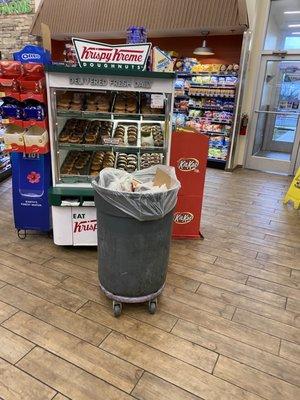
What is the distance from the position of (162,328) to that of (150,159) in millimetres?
1594

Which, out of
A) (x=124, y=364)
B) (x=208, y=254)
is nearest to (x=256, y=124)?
(x=208, y=254)

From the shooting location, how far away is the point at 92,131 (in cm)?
302

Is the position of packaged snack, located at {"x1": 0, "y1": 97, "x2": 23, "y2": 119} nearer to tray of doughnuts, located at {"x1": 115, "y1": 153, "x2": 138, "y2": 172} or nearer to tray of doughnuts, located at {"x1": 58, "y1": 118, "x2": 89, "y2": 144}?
tray of doughnuts, located at {"x1": 58, "y1": 118, "x2": 89, "y2": 144}

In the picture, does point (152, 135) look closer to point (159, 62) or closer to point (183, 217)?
point (159, 62)

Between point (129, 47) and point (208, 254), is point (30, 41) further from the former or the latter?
point (208, 254)

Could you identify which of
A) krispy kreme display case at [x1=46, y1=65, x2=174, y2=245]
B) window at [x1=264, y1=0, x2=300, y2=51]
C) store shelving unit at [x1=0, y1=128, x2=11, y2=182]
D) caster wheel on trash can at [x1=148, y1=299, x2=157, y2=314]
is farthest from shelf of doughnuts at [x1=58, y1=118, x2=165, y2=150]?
window at [x1=264, y1=0, x2=300, y2=51]

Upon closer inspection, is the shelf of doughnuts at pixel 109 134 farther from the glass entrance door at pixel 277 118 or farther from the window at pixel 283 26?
the window at pixel 283 26

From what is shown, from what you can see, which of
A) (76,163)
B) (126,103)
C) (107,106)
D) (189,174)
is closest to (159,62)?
(126,103)

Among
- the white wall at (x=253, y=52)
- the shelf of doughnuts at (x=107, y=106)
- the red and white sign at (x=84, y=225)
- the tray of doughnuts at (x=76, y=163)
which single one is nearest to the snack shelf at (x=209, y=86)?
the white wall at (x=253, y=52)

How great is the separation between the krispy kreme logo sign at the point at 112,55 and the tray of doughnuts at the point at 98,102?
398 millimetres

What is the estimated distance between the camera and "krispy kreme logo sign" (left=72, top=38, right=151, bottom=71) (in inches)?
95.8

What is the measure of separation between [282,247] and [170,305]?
1.60 meters

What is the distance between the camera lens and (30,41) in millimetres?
7648

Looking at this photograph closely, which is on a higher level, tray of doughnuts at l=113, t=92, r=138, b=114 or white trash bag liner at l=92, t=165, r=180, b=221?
tray of doughnuts at l=113, t=92, r=138, b=114
